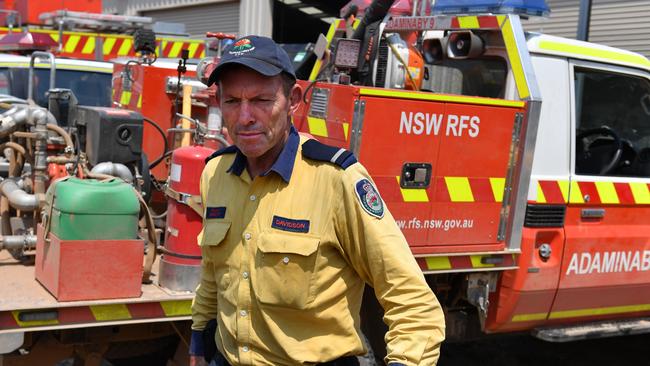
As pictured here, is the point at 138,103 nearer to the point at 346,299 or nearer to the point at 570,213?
the point at 570,213

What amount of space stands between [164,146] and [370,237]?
3.46 meters

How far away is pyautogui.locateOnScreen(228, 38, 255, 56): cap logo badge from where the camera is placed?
83.0 inches

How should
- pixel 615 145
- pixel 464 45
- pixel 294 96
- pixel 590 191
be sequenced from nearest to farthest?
pixel 294 96, pixel 590 191, pixel 464 45, pixel 615 145

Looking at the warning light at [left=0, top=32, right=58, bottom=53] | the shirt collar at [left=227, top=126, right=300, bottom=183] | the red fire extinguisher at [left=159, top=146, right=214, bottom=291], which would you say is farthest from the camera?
the warning light at [left=0, top=32, right=58, bottom=53]

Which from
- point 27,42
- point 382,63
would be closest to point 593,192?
point 382,63

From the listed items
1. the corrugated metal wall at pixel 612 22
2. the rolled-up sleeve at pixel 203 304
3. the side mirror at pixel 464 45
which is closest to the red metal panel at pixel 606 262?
the side mirror at pixel 464 45

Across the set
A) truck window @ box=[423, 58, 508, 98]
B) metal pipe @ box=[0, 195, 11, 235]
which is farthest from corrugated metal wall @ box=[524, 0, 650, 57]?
metal pipe @ box=[0, 195, 11, 235]

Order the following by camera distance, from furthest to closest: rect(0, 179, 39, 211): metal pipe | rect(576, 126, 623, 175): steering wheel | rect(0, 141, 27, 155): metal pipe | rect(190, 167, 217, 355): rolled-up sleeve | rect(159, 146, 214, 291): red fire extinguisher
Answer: rect(576, 126, 623, 175): steering wheel < rect(0, 141, 27, 155): metal pipe < rect(0, 179, 39, 211): metal pipe < rect(159, 146, 214, 291): red fire extinguisher < rect(190, 167, 217, 355): rolled-up sleeve

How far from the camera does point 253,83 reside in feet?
6.93

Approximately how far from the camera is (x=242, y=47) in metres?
2.13

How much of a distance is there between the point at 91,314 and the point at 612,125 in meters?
3.73

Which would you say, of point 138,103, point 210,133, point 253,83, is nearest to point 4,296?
point 210,133

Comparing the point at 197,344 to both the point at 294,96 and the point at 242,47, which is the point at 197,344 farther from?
the point at 242,47

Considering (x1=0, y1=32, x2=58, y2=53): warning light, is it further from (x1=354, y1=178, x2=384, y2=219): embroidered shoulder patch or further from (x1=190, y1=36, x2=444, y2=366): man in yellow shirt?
(x1=354, y1=178, x2=384, y2=219): embroidered shoulder patch
